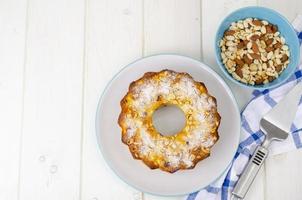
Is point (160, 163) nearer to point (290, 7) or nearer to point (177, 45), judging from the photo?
point (177, 45)

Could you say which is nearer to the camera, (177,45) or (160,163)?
(160,163)

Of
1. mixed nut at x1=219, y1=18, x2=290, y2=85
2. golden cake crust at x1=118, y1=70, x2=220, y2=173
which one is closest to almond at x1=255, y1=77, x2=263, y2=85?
mixed nut at x1=219, y1=18, x2=290, y2=85

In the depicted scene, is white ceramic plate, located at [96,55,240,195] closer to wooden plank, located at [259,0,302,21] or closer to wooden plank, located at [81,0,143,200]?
wooden plank, located at [81,0,143,200]

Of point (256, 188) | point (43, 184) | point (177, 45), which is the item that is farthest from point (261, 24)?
point (43, 184)

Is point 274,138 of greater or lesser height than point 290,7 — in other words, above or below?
below

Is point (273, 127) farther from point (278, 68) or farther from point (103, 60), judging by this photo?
point (103, 60)

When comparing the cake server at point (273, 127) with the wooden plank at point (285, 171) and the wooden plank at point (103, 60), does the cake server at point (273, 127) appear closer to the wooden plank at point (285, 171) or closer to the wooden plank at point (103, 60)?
the wooden plank at point (285, 171)
